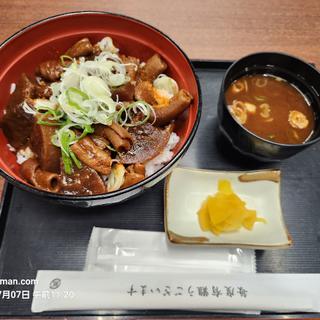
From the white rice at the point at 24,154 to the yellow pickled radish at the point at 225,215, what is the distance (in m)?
0.81

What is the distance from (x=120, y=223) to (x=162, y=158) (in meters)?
0.36

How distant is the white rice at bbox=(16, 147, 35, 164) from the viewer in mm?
1339

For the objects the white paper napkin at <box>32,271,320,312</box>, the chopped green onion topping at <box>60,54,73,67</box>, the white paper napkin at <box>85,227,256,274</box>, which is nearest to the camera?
the white paper napkin at <box>32,271,320,312</box>

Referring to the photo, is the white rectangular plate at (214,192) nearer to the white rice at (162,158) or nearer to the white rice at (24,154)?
the white rice at (162,158)

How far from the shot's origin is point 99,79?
1344 millimetres

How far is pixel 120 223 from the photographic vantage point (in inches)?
54.7

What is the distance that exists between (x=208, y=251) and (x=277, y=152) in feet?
1.78

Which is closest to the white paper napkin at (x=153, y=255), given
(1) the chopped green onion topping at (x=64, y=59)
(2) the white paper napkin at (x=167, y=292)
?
(2) the white paper napkin at (x=167, y=292)

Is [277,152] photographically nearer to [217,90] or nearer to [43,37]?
[217,90]

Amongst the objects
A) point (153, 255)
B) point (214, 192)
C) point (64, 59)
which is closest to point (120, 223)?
point (153, 255)

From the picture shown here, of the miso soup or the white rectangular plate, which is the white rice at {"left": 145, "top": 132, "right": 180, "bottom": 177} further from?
the miso soup

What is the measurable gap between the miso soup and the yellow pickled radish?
37cm

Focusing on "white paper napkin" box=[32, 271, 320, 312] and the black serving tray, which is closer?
"white paper napkin" box=[32, 271, 320, 312]

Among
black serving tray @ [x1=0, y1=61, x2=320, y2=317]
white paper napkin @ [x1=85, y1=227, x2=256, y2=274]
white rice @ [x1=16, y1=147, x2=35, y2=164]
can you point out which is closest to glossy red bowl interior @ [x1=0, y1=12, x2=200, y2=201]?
white rice @ [x1=16, y1=147, x2=35, y2=164]
